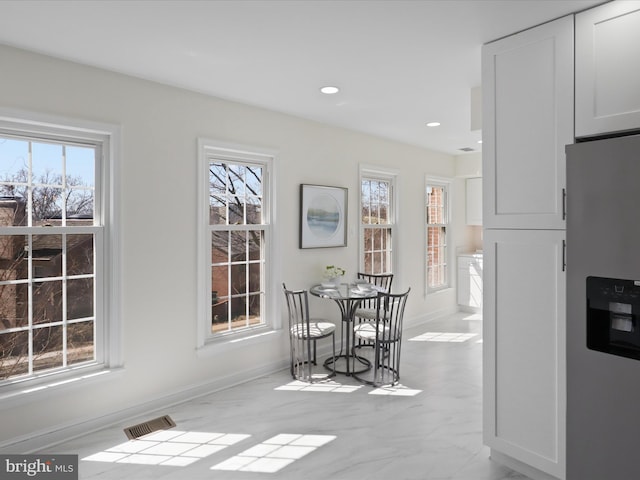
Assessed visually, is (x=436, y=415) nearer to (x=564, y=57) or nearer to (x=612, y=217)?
(x=612, y=217)

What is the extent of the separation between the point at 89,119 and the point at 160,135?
0.51m

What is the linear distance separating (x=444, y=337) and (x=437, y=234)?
1.81 metres

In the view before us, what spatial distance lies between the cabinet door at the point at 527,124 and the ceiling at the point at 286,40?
0.14 metres

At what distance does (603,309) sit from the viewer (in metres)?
1.79

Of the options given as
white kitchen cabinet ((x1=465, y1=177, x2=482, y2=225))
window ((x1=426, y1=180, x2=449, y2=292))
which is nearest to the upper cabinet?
window ((x1=426, y1=180, x2=449, y2=292))

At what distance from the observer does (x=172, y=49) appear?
2.61 meters

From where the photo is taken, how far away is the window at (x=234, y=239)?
3684 millimetres

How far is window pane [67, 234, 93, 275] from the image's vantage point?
9.57 ft

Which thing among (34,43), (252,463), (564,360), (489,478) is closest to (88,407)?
(252,463)

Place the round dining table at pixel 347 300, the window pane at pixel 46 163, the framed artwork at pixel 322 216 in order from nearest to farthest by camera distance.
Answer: the window pane at pixel 46 163
the round dining table at pixel 347 300
the framed artwork at pixel 322 216

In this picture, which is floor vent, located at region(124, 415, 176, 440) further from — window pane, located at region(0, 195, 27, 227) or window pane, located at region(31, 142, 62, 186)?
window pane, located at region(31, 142, 62, 186)

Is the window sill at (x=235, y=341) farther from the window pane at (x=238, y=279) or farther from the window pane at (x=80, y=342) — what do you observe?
the window pane at (x=80, y=342)

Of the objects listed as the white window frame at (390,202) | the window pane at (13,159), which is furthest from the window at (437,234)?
the window pane at (13,159)

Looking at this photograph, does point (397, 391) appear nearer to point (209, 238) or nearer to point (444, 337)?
point (444, 337)
